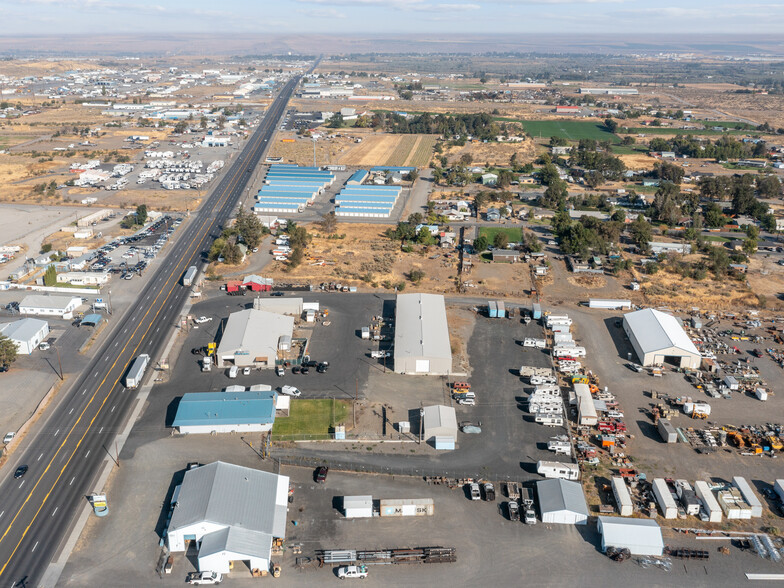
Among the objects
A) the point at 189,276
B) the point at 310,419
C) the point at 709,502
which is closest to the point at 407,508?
the point at 310,419

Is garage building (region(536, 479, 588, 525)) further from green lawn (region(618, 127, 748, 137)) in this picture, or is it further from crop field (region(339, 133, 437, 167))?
green lawn (region(618, 127, 748, 137))

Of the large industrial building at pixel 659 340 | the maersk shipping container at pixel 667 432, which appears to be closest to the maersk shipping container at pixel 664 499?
the maersk shipping container at pixel 667 432

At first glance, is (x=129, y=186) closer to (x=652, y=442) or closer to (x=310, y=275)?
(x=310, y=275)

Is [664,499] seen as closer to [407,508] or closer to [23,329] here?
[407,508]

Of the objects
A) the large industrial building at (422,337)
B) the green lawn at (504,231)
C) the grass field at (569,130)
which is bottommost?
the green lawn at (504,231)

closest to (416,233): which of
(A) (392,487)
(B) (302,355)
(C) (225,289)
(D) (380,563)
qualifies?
(C) (225,289)

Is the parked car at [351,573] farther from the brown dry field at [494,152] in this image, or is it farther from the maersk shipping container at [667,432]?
the brown dry field at [494,152]

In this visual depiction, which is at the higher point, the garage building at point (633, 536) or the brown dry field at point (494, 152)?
the garage building at point (633, 536)

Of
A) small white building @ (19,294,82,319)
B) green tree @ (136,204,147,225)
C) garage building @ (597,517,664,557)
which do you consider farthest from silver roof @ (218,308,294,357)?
green tree @ (136,204,147,225)
